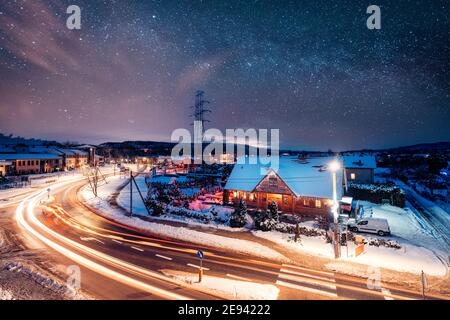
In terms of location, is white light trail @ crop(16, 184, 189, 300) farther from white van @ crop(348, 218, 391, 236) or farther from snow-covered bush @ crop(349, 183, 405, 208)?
snow-covered bush @ crop(349, 183, 405, 208)

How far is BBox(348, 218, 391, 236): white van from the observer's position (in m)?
21.5

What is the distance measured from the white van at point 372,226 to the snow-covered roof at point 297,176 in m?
5.31

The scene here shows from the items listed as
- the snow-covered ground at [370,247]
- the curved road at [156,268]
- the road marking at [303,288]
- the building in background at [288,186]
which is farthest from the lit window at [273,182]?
the road marking at [303,288]

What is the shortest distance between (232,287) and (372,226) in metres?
17.4

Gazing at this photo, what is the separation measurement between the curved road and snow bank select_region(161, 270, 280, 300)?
0.32m

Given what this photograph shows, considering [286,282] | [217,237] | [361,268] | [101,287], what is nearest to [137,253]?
[101,287]

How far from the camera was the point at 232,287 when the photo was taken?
38.5 ft

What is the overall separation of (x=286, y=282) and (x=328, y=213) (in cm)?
1816

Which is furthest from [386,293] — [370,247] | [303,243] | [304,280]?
[303,243]

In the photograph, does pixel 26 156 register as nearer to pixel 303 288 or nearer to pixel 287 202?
pixel 287 202

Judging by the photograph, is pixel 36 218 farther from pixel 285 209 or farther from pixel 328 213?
pixel 328 213

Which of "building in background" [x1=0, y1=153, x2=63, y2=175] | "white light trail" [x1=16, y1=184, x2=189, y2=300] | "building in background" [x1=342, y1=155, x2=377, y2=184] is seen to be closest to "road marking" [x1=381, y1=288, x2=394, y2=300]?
"white light trail" [x1=16, y1=184, x2=189, y2=300]

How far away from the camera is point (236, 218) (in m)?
23.8
